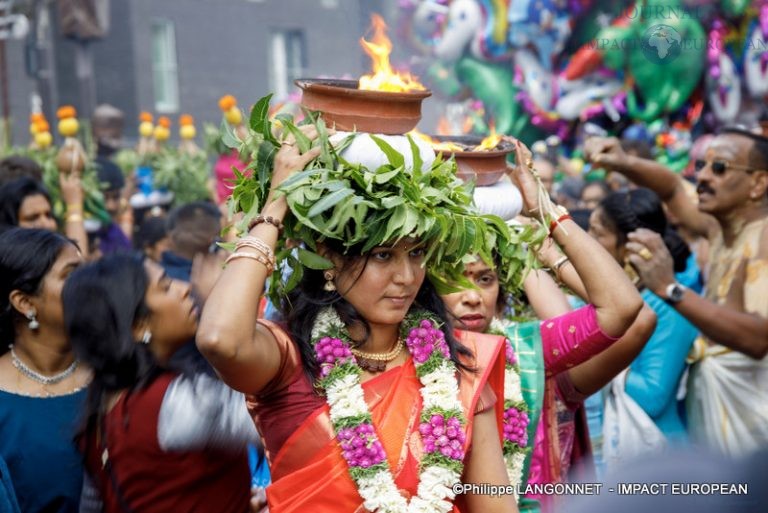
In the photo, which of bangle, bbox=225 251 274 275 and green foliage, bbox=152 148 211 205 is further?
green foliage, bbox=152 148 211 205

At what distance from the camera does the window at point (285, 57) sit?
23531mm

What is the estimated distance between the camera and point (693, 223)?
19.6ft

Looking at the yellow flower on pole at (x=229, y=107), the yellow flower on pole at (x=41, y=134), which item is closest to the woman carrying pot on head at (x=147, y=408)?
the yellow flower on pole at (x=229, y=107)

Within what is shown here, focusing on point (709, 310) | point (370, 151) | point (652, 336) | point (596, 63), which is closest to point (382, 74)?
point (370, 151)

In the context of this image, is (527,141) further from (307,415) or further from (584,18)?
(307,415)

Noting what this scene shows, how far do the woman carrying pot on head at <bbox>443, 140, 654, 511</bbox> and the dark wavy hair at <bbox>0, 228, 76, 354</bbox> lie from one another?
4.46 ft

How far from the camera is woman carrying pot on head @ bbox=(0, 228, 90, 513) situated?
10.5 ft

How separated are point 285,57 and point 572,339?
21.3 metres

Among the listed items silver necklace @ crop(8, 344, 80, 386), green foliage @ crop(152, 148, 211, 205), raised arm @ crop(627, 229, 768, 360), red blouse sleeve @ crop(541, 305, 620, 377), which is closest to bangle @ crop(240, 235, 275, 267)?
silver necklace @ crop(8, 344, 80, 386)

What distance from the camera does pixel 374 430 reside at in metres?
2.65

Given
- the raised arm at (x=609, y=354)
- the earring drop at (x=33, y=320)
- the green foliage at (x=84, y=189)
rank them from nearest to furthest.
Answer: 1. the earring drop at (x=33, y=320)
2. the raised arm at (x=609, y=354)
3. the green foliage at (x=84, y=189)

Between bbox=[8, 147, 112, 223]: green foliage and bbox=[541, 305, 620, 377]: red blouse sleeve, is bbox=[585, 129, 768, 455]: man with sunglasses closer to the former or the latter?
bbox=[541, 305, 620, 377]: red blouse sleeve

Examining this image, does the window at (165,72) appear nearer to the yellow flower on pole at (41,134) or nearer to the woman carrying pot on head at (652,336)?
the yellow flower on pole at (41,134)

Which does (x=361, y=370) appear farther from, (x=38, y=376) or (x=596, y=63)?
(x=596, y=63)
